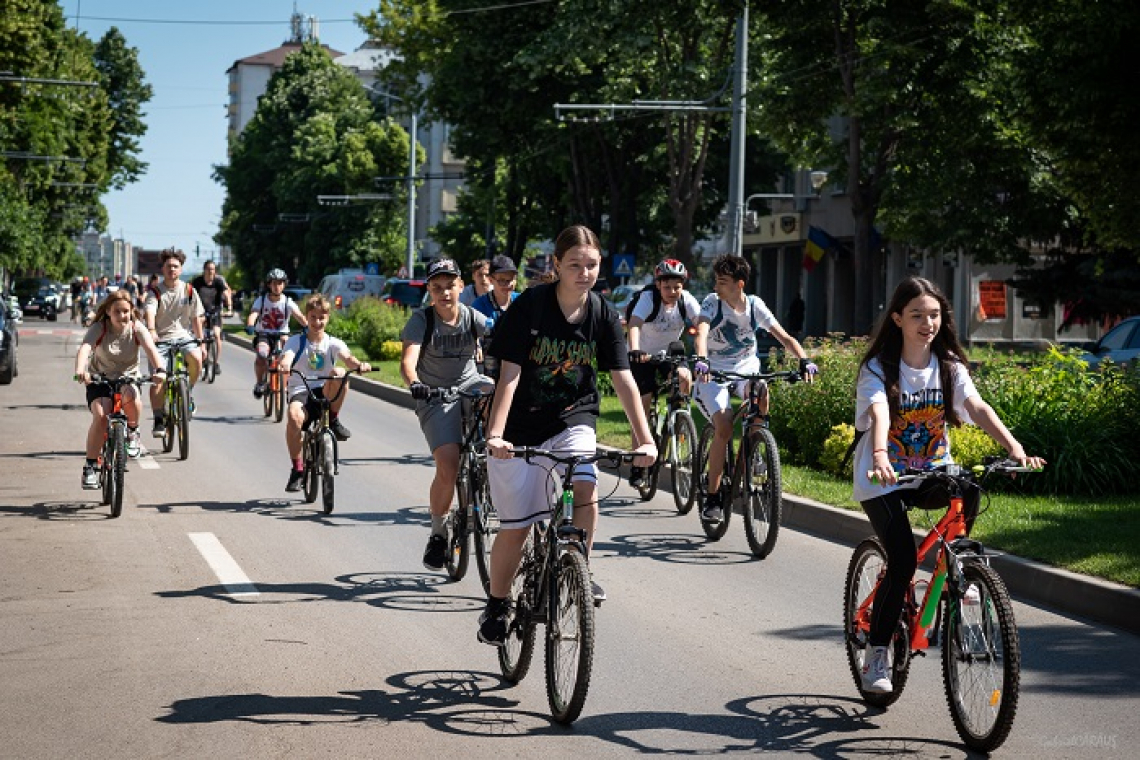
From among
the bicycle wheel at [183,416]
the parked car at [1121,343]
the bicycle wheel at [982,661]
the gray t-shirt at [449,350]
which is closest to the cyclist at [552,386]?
the bicycle wheel at [982,661]

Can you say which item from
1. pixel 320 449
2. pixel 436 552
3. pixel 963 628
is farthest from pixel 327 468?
pixel 963 628

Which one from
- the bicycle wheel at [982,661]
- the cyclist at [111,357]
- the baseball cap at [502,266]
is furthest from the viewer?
the cyclist at [111,357]

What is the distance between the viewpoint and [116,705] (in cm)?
662

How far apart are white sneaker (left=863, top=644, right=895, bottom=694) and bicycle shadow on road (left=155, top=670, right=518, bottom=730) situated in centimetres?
139

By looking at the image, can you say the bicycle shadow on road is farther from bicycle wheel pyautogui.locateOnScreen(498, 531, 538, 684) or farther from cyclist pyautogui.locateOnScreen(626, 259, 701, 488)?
cyclist pyautogui.locateOnScreen(626, 259, 701, 488)

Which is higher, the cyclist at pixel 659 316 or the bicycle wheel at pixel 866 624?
the cyclist at pixel 659 316

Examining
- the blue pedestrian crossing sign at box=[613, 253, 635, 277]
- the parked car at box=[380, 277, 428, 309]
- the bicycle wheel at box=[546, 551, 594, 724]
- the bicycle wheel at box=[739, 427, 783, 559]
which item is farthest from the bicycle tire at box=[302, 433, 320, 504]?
the parked car at box=[380, 277, 428, 309]

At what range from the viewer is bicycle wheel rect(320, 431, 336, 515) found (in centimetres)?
1271

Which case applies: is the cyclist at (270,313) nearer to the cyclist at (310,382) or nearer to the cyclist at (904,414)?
the cyclist at (310,382)

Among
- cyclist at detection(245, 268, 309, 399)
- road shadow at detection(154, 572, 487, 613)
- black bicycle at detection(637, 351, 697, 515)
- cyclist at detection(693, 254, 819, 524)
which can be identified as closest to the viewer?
road shadow at detection(154, 572, 487, 613)

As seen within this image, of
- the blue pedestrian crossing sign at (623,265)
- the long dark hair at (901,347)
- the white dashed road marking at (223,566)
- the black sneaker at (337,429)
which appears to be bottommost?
the white dashed road marking at (223,566)

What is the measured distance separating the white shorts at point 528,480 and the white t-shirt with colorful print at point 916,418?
41.0 inches

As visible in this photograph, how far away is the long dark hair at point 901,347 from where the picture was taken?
659cm

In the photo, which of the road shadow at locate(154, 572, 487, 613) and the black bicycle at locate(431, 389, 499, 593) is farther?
the black bicycle at locate(431, 389, 499, 593)
